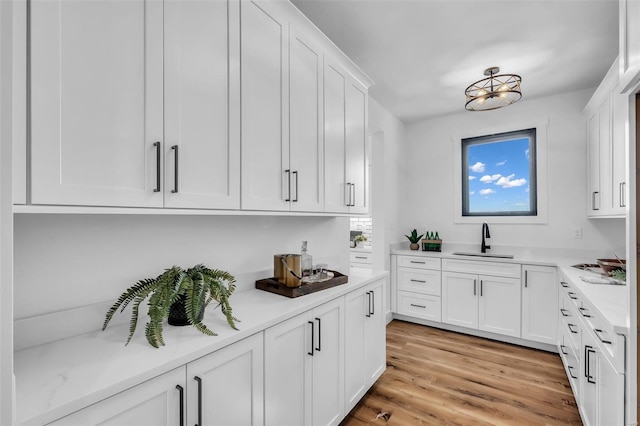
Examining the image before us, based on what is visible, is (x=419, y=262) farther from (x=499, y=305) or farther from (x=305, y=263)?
(x=305, y=263)

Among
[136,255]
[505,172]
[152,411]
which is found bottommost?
[152,411]

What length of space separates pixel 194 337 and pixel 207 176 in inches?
24.9

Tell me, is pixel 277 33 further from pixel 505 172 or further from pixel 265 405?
pixel 505 172

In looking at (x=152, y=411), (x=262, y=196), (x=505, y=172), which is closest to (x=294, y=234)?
(x=262, y=196)

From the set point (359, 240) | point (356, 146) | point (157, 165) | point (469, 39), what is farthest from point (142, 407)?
point (359, 240)

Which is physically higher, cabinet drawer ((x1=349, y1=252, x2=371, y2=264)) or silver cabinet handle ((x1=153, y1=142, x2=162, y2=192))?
silver cabinet handle ((x1=153, y1=142, x2=162, y2=192))

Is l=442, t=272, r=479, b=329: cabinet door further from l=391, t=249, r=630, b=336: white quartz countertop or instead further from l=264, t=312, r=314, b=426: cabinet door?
l=264, t=312, r=314, b=426: cabinet door

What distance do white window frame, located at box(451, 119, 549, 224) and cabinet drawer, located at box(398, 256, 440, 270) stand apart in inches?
28.7

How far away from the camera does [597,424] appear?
5.28 ft

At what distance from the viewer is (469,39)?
7.81ft

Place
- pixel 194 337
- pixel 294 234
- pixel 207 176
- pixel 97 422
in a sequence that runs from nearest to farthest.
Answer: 1. pixel 97 422
2. pixel 194 337
3. pixel 207 176
4. pixel 294 234

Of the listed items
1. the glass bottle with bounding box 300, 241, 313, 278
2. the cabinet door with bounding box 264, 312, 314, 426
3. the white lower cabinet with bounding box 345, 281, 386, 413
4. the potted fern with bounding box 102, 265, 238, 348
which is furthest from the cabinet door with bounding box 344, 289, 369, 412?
the potted fern with bounding box 102, 265, 238, 348

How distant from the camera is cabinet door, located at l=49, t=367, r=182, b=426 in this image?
812mm

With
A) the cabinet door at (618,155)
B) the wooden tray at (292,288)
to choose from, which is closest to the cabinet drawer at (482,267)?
the cabinet door at (618,155)
